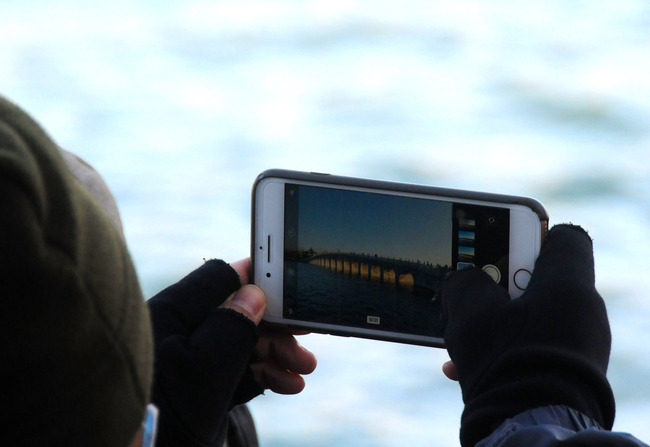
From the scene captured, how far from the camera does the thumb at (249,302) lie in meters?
2.52

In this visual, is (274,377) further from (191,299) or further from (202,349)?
(202,349)

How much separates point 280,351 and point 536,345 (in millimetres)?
923

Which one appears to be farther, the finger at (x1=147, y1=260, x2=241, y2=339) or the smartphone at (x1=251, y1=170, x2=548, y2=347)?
the smartphone at (x1=251, y1=170, x2=548, y2=347)

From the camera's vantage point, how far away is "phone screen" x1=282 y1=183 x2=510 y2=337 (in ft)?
8.82

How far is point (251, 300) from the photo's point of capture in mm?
2607

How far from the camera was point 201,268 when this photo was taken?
8.48ft

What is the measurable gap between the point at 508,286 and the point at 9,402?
1773 mm

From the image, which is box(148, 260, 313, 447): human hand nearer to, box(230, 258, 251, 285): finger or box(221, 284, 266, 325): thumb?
box(221, 284, 266, 325): thumb

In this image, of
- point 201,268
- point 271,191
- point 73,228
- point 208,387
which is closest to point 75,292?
point 73,228

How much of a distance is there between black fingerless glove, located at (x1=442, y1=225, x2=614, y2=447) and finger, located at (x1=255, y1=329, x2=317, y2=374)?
0.58 m

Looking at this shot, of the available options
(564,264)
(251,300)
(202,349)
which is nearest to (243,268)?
(251,300)

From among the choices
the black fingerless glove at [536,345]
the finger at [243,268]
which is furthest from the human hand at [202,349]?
the black fingerless glove at [536,345]

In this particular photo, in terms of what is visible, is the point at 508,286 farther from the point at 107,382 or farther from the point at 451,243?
the point at 107,382

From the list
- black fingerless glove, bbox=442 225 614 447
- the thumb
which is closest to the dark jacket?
black fingerless glove, bbox=442 225 614 447
